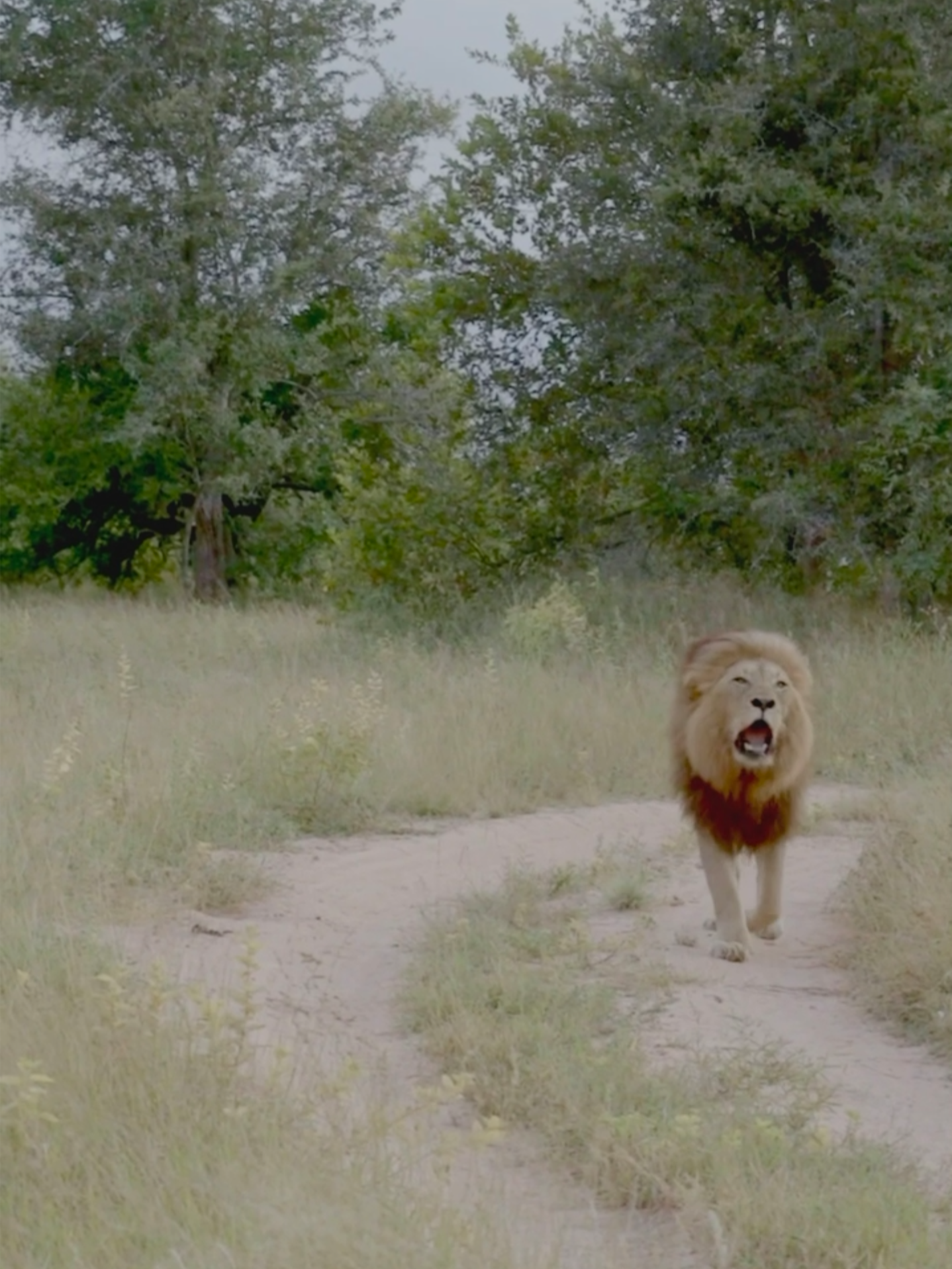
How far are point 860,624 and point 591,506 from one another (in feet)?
11.1

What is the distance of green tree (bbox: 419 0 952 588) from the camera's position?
13.4 m

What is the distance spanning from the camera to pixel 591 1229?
3643 millimetres

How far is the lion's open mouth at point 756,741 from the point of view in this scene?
598 cm

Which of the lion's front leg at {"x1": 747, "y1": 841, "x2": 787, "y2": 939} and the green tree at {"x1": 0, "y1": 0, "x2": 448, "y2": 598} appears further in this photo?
the green tree at {"x1": 0, "y1": 0, "x2": 448, "y2": 598}

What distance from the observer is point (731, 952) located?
236 inches

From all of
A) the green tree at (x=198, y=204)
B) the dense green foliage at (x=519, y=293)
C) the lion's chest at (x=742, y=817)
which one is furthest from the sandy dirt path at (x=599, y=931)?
the green tree at (x=198, y=204)

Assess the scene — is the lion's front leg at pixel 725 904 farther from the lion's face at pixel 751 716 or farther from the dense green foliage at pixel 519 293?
the dense green foliage at pixel 519 293

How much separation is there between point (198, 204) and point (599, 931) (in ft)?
48.9

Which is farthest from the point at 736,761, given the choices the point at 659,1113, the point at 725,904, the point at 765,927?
the point at 659,1113

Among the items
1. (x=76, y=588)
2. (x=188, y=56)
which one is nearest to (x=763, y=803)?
(x=188, y=56)

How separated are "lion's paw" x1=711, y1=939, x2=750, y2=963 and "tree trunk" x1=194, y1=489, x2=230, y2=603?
16.8 meters

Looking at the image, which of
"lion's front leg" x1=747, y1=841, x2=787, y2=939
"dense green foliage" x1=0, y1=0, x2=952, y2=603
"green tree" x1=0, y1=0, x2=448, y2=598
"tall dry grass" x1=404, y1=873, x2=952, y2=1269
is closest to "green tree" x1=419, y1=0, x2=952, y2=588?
"dense green foliage" x1=0, y1=0, x2=952, y2=603

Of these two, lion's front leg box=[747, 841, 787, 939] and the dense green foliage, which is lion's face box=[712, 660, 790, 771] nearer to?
lion's front leg box=[747, 841, 787, 939]

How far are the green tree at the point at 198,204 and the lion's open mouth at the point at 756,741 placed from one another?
14284 mm
